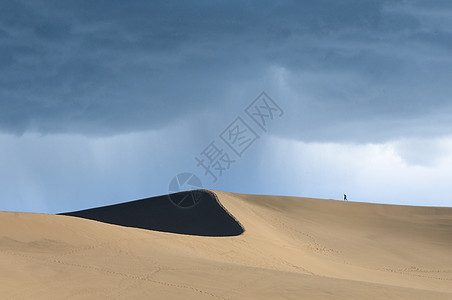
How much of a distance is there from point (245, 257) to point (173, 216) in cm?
1433

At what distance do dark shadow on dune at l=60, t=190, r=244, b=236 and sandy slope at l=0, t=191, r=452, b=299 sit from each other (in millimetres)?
677

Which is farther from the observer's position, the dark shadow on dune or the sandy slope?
the dark shadow on dune

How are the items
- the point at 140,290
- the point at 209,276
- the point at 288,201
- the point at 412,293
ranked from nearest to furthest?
the point at 140,290
the point at 412,293
the point at 209,276
the point at 288,201

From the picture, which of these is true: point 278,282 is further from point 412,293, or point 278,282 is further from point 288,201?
point 288,201

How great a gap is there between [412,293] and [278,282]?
294 centimetres

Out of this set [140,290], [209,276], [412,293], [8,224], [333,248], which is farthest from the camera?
[333,248]

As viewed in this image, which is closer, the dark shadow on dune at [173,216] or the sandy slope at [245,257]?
the sandy slope at [245,257]

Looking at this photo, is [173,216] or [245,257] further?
[173,216]

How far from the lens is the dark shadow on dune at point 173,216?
25.2 metres

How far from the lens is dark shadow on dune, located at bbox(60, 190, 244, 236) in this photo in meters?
25.2

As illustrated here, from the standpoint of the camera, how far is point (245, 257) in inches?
635

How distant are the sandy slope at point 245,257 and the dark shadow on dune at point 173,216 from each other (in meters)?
0.68

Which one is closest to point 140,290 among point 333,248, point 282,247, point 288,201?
point 282,247

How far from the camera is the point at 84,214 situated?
36.4 m
